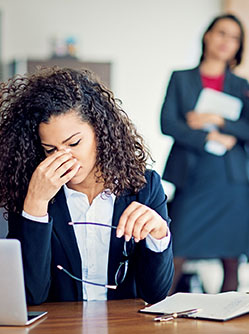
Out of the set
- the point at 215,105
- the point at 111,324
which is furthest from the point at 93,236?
the point at 215,105

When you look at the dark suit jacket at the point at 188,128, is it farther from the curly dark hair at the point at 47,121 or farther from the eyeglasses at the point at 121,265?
the eyeglasses at the point at 121,265

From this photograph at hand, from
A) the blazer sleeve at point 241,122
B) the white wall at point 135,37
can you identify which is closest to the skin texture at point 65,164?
the blazer sleeve at point 241,122

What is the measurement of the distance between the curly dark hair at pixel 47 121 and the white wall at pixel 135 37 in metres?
3.46

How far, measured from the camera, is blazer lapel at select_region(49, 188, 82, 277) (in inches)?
70.9

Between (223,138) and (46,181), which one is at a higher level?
(46,181)

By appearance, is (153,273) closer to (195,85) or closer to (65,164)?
(65,164)

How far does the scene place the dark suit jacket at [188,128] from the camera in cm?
366

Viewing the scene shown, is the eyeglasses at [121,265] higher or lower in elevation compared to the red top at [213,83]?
lower

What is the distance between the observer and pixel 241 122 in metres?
3.71

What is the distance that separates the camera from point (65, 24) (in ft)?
17.6

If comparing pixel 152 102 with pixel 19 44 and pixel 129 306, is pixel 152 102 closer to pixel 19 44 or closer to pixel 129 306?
pixel 19 44

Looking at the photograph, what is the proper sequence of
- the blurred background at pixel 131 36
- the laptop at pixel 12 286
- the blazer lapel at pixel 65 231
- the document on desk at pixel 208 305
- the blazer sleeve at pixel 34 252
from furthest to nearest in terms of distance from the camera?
the blurred background at pixel 131 36 < the blazer lapel at pixel 65 231 < the blazer sleeve at pixel 34 252 < the document on desk at pixel 208 305 < the laptop at pixel 12 286

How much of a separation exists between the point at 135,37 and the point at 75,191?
3.79 m

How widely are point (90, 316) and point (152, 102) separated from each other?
4.18m
